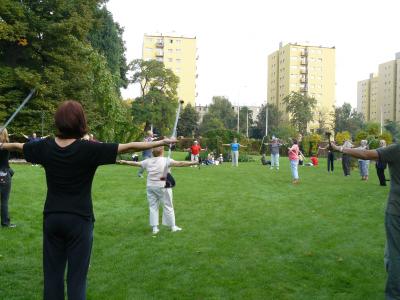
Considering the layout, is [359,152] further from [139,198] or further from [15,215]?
[139,198]

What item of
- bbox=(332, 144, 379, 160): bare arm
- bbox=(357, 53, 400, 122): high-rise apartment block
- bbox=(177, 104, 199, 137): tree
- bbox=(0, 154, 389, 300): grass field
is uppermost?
bbox=(357, 53, 400, 122): high-rise apartment block

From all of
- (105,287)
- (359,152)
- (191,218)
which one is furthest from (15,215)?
(359,152)

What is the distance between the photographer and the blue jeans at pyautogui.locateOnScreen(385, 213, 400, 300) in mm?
4973

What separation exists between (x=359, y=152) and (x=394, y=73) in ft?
496

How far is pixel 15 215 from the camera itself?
1084cm

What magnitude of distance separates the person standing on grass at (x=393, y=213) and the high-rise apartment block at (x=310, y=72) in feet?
388

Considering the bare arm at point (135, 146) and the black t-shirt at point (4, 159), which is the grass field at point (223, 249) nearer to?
the black t-shirt at point (4, 159)

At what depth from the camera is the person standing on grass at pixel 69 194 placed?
378 cm

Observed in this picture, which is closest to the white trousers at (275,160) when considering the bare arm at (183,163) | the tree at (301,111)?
the bare arm at (183,163)

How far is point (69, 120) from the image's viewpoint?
12.3 ft

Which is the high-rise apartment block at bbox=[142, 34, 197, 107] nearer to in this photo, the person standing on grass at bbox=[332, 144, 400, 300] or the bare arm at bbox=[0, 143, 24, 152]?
the person standing on grass at bbox=[332, 144, 400, 300]

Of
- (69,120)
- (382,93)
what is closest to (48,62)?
(69,120)

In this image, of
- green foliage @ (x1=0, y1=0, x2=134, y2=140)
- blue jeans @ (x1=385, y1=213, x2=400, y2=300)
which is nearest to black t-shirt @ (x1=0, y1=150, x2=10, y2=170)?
blue jeans @ (x1=385, y1=213, x2=400, y2=300)

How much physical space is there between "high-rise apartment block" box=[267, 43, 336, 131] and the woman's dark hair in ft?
394
